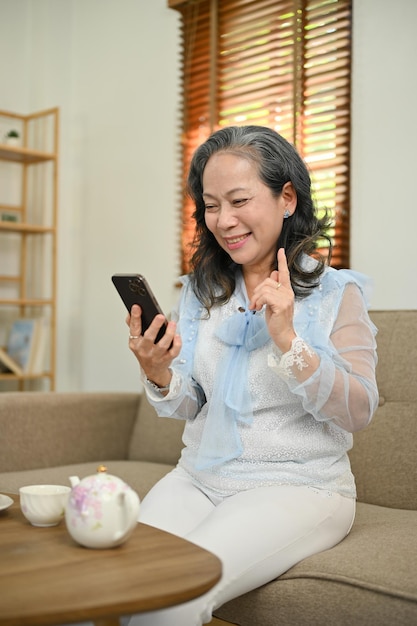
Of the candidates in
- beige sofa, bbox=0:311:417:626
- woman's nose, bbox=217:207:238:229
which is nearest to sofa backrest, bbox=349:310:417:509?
beige sofa, bbox=0:311:417:626

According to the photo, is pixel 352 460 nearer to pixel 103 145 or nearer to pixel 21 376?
pixel 21 376

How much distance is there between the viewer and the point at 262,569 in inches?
53.1

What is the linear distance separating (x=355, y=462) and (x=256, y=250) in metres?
0.65

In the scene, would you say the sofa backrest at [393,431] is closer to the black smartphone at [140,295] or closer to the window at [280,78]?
the window at [280,78]

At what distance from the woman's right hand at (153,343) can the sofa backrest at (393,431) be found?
0.65 meters

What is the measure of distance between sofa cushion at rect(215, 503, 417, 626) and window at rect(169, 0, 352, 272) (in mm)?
1246

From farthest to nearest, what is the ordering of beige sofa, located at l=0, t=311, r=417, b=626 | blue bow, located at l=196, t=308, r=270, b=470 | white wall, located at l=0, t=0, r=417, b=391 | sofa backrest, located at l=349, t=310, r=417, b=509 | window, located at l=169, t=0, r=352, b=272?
white wall, located at l=0, t=0, r=417, b=391, window, located at l=169, t=0, r=352, b=272, sofa backrest, located at l=349, t=310, r=417, b=509, blue bow, located at l=196, t=308, r=270, b=470, beige sofa, located at l=0, t=311, r=417, b=626

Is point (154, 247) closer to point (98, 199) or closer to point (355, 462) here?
point (98, 199)

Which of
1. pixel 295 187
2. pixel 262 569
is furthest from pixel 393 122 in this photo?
pixel 262 569

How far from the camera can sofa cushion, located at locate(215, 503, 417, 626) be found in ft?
4.24

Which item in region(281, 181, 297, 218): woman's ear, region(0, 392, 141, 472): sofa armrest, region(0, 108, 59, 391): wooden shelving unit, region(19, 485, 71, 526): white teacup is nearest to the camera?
region(19, 485, 71, 526): white teacup

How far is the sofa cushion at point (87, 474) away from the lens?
2084mm

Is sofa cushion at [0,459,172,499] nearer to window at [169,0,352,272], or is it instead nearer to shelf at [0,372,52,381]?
window at [169,0,352,272]

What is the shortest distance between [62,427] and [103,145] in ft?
5.16
